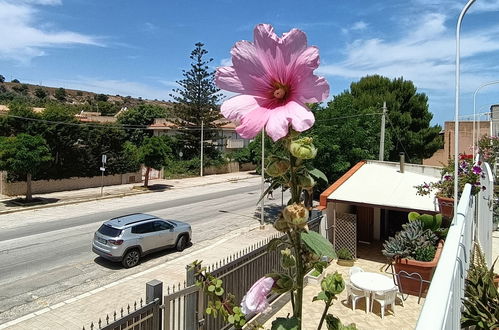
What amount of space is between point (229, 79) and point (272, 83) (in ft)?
0.36

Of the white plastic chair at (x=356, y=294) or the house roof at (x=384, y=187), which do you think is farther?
the house roof at (x=384, y=187)

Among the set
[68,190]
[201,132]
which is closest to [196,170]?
[201,132]

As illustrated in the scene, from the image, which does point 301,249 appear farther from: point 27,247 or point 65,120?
point 65,120

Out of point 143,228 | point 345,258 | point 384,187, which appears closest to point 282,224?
point 345,258

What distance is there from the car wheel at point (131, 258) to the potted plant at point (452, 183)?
29.0 ft

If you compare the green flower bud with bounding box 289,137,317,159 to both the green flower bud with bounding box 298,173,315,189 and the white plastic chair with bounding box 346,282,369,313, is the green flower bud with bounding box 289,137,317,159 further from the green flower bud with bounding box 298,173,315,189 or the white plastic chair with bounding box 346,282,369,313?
the white plastic chair with bounding box 346,282,369,313

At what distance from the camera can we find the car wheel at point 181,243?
1375 cm

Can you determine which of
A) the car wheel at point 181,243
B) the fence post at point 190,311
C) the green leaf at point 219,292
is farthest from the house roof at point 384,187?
the green leaf at point 219,292

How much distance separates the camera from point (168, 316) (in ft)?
18.7

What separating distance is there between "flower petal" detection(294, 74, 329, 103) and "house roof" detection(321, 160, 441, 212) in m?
10.1

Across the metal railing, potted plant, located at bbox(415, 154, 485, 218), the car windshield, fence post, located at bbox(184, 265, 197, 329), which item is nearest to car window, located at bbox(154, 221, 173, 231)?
the car windshield

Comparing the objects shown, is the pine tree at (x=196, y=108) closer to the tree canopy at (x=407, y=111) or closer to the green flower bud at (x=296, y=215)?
the tree canopy at (x=407, y=111)

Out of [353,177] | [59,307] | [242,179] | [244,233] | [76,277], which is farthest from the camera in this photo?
[242,179]

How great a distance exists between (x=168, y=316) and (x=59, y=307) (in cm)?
451
